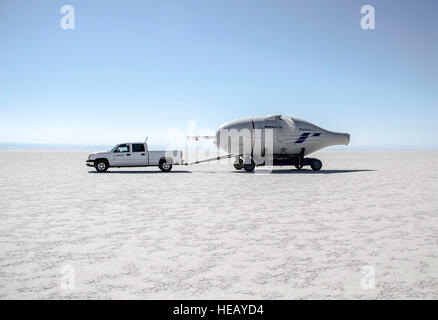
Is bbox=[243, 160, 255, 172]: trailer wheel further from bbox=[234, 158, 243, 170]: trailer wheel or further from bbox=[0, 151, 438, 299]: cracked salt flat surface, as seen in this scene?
bbox=[0, 151, 438, 299]: cracked salt flat surface

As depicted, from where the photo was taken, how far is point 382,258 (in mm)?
5781

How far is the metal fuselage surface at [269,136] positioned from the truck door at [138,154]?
508 centimetres

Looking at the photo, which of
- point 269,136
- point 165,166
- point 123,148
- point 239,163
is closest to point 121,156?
point 123,148

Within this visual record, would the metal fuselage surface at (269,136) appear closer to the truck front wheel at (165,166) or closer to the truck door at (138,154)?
the truck front wheel at (165,166)

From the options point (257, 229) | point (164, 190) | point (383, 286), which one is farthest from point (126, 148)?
point (383, 286)

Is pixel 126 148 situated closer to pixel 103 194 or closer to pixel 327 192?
pixel 103 194

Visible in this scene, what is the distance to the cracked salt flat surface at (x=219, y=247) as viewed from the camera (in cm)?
461

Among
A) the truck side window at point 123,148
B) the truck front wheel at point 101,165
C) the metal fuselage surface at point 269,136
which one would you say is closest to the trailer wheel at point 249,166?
the metal fuselage surface at point 269,136

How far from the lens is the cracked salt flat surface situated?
4605 millimetres

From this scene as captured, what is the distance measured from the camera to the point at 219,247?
644 centimetres

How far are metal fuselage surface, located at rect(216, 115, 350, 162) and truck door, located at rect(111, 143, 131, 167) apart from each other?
6165mm

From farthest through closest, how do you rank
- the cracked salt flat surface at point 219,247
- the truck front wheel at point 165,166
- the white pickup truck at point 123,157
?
the truck front wheel at point 165,166 < the white pickup truck at point 123,157 < the cracked salt flat surface at point 219,247
